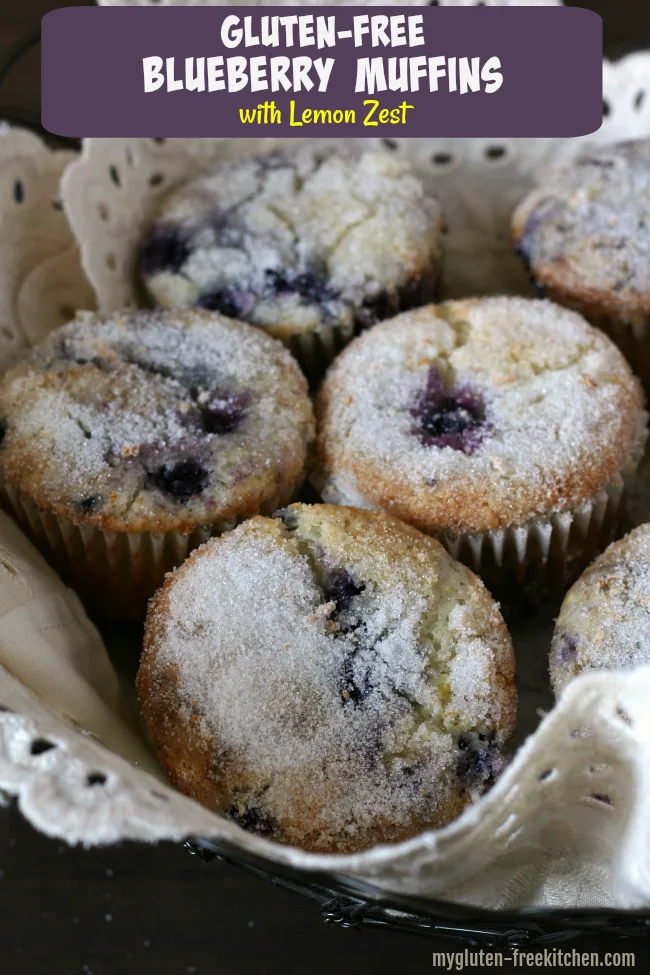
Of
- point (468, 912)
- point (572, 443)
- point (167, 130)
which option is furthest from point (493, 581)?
point (167, 130)

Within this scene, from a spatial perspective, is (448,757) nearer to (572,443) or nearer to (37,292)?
(572,443)

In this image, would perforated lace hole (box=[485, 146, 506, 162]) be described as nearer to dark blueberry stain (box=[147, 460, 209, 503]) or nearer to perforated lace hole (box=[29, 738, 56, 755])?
dark blueberry stain (box=[147, 460, 209, 503])

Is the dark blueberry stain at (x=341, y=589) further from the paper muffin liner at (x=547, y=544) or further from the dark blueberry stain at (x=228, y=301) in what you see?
the dark blueberry stain at (x=228, y=301)

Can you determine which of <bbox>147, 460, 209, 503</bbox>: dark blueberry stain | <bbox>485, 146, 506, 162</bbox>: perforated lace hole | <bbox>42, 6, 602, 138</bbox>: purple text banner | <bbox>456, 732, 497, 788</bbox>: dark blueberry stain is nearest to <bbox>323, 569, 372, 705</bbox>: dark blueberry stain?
<bbox>456, 732, 497, 788</bbox>: dark blueberry stain

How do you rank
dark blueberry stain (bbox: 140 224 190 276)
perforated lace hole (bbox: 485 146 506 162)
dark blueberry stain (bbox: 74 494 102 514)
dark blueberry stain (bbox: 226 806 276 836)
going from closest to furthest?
dark blueberry stain (bbox: 226 806 276 836)
dark blueberry stain (bbox: 74 494 102 514)
dark blueberry stain (bbox: 140 224 190 276)
perforated lace hole (bbox: 485 146 506 162)

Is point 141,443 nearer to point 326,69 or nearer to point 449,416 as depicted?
point 449,416

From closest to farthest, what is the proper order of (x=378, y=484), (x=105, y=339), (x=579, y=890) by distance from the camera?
1. (x=579, y=890)
2. (x=378, y=484)
3. (x=105, y=339)

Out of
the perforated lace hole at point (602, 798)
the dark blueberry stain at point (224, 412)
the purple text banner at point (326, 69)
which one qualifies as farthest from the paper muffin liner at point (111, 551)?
the purple text banner at point (326, 69)
